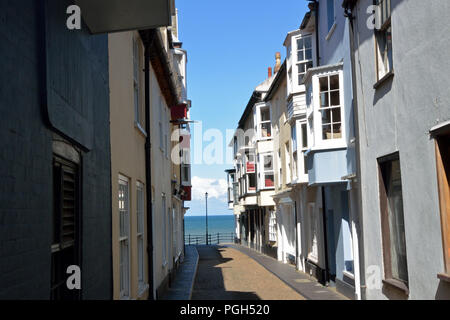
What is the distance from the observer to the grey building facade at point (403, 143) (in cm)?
618

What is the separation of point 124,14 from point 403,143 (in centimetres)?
449

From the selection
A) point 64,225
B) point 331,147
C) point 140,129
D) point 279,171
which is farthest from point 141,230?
point 279,171

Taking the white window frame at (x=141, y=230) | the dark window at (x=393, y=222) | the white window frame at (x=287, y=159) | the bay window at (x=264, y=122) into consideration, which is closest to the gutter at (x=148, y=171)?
the white window frame at (x=141, y=230)

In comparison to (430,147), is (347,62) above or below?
above

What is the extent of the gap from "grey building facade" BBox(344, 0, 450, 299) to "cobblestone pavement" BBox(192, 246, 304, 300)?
549 centimetres

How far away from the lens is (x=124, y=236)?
8.59m

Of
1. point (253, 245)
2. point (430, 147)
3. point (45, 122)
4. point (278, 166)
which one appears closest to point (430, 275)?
point (430, 147)

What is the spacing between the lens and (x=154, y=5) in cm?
501

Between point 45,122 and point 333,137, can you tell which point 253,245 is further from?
point 45,122

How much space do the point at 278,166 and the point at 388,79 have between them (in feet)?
59.3

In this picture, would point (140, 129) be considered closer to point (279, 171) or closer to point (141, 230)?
point (141, 230)

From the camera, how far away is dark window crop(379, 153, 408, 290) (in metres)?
7.95

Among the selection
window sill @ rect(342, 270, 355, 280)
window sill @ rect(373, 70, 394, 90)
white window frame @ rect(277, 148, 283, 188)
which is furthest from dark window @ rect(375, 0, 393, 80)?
white window frame @ rect(277, 148, 283, 188)

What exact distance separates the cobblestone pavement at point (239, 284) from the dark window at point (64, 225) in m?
9.05
